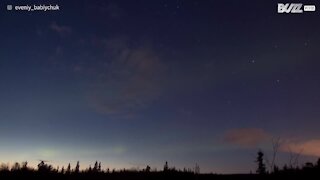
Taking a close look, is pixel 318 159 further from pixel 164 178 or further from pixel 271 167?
pixel 164 178

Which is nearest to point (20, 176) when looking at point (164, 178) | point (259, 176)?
point (164, 178)

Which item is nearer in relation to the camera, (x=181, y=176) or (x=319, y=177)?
(x=319, y=177)

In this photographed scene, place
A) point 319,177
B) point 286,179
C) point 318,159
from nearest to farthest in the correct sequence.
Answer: point 319,177 → point 286,179 → point 318,159

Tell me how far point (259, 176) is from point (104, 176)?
865 cm

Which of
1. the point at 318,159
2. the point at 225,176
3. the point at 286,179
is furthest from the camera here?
the point at 225,176

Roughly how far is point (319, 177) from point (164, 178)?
7.82 metres

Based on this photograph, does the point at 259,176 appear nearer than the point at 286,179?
No

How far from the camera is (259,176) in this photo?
18.2 metres

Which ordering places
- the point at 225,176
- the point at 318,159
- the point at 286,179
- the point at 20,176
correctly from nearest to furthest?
1. the point at 286,179
2. the point at 318,159
3. the point at 225,176
4. the point at 20,176

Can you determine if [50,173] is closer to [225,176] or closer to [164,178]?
[164,178]

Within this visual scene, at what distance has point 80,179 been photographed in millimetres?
20859

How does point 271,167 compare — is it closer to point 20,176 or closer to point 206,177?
point 206,177

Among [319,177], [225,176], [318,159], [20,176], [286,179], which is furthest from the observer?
[20,176]

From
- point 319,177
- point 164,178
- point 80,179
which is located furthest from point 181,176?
point 319,177
